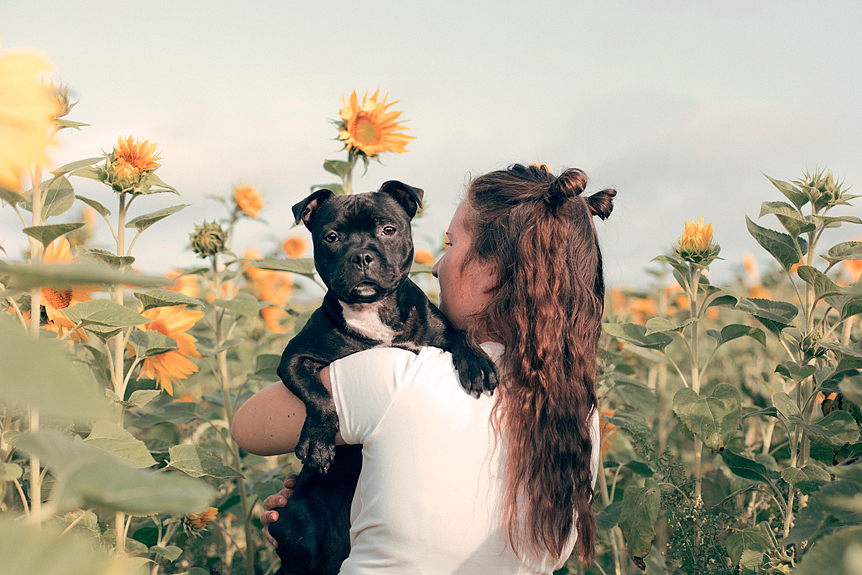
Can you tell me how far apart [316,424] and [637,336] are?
111cm

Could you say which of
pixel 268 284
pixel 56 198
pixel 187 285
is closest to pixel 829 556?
pixel 56 198

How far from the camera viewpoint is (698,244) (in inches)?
81.4

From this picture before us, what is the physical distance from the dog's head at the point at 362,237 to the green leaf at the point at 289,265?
139 mm

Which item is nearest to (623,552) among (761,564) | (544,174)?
(761,564)

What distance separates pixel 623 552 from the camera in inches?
97.3

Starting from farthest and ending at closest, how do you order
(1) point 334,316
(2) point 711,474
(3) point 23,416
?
(2) point 711,474 → (1) point 334,316 → (3) point 23,416

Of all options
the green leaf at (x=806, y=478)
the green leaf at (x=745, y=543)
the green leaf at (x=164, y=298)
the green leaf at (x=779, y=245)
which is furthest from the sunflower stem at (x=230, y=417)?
the green leaf at (x=779, y=245)

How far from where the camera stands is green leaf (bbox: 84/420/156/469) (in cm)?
146

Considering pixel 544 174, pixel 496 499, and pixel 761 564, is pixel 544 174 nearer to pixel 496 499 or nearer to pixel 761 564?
pixel 496 499

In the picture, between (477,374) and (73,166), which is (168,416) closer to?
(73,166)

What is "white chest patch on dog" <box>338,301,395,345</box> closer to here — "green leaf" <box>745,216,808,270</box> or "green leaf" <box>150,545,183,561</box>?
"green leaf" <box>150,545,183,561</box>

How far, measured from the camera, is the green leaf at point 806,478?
5.62ft

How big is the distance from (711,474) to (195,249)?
242 centimetres

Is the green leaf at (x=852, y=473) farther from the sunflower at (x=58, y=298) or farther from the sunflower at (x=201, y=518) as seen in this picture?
the sunflower at (x=201, y=518)
